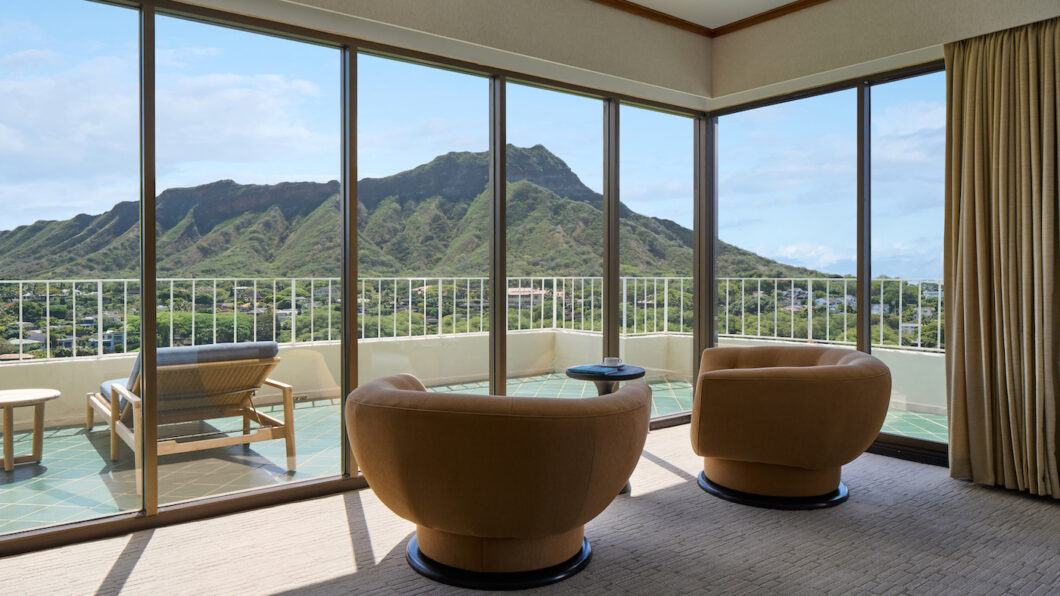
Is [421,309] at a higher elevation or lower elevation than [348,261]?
lower

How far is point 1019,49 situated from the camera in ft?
12.3

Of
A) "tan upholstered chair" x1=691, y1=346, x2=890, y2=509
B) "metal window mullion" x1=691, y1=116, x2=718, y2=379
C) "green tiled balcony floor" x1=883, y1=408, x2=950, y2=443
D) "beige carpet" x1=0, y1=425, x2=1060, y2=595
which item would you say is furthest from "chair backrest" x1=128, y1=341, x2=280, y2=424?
"green tiled balcony floor" x1=883, y1=408, x2=950, y2=443

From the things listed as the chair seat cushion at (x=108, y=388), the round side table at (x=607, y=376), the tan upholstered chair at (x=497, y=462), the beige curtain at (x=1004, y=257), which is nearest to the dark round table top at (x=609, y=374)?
the round side table at (x=607, y=376)

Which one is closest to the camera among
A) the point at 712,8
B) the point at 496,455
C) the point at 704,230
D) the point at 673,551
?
the point at 496,455

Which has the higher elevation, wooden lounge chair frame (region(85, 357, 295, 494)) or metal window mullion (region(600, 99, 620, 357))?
metal window mullion (region(600, 99, 620, 357))

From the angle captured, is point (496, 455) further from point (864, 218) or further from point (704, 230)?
point (704, 230)

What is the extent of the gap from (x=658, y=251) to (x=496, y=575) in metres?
3.33

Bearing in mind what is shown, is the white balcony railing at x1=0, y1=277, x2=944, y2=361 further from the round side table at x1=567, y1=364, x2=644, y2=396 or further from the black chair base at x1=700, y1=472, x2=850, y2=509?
the black chair base at x1=700, y1=472, x2=850, y2=509

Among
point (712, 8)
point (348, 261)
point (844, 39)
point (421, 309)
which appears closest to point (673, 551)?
point (421, 309)

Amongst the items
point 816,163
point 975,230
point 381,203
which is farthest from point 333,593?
point 816,163

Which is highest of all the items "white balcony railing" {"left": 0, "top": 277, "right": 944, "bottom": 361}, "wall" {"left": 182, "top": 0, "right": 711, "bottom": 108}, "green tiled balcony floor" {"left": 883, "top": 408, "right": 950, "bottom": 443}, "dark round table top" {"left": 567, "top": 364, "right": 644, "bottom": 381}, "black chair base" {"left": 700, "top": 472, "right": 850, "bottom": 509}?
"wall" {"left": 182, "top": 0, "right": 711, "bottom": 108}

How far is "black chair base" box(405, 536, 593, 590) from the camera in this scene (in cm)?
257

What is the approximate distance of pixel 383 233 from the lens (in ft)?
13.1

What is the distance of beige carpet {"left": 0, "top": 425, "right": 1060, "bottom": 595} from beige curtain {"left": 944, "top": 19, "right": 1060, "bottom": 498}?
10.7 inches
